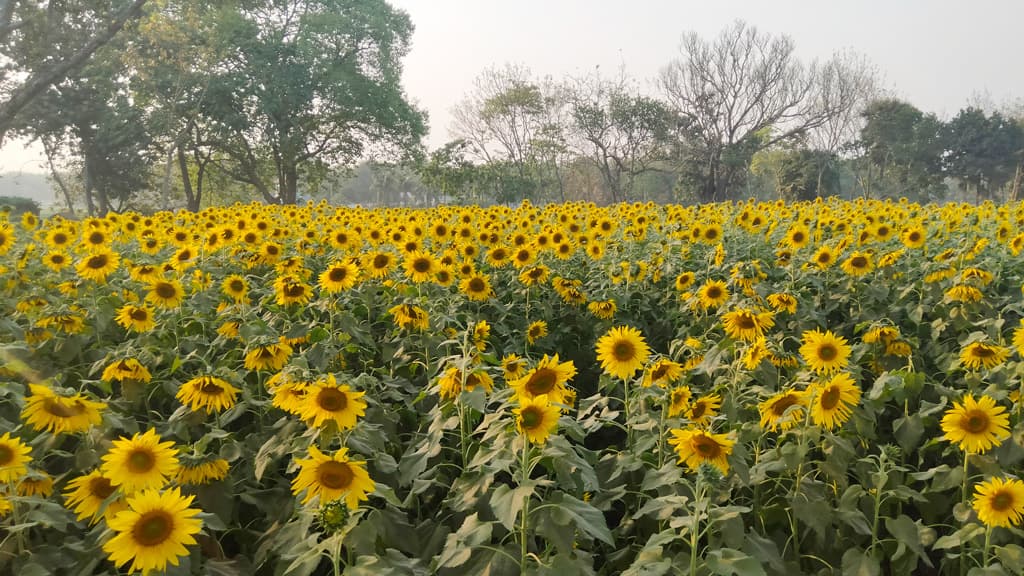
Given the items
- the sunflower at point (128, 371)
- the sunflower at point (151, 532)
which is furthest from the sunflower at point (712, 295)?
the sunflower at point (151, 532)

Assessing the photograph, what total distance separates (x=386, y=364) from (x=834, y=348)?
2686 millimetres

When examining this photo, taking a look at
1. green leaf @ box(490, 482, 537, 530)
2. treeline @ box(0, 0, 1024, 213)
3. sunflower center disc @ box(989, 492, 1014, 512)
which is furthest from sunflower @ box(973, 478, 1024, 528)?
treeline @ box(0, 0, 1024, 213)

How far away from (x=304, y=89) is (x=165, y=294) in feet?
98.1

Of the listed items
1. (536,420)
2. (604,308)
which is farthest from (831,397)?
(604,308)

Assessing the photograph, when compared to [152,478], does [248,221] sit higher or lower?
higher

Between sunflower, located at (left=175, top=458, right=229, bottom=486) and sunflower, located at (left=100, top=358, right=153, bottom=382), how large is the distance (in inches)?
30.8

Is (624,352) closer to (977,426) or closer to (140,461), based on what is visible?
(977,426)

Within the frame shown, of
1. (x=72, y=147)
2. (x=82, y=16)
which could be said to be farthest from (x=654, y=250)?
(x=72, y=147)

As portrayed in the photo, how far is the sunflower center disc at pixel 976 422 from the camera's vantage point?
248 centimetres

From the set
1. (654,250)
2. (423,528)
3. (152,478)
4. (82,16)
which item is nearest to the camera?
(152,478)

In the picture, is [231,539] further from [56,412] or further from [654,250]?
[654,250]

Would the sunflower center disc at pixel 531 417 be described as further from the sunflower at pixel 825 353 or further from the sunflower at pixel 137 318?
the sunflower at pixel 137 318

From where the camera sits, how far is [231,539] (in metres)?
2.78

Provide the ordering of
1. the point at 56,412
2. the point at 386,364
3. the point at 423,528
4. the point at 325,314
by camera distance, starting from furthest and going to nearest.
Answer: the point at 325,314 < the point at 386,364 < the point at 423,528 < the point at 56,412
